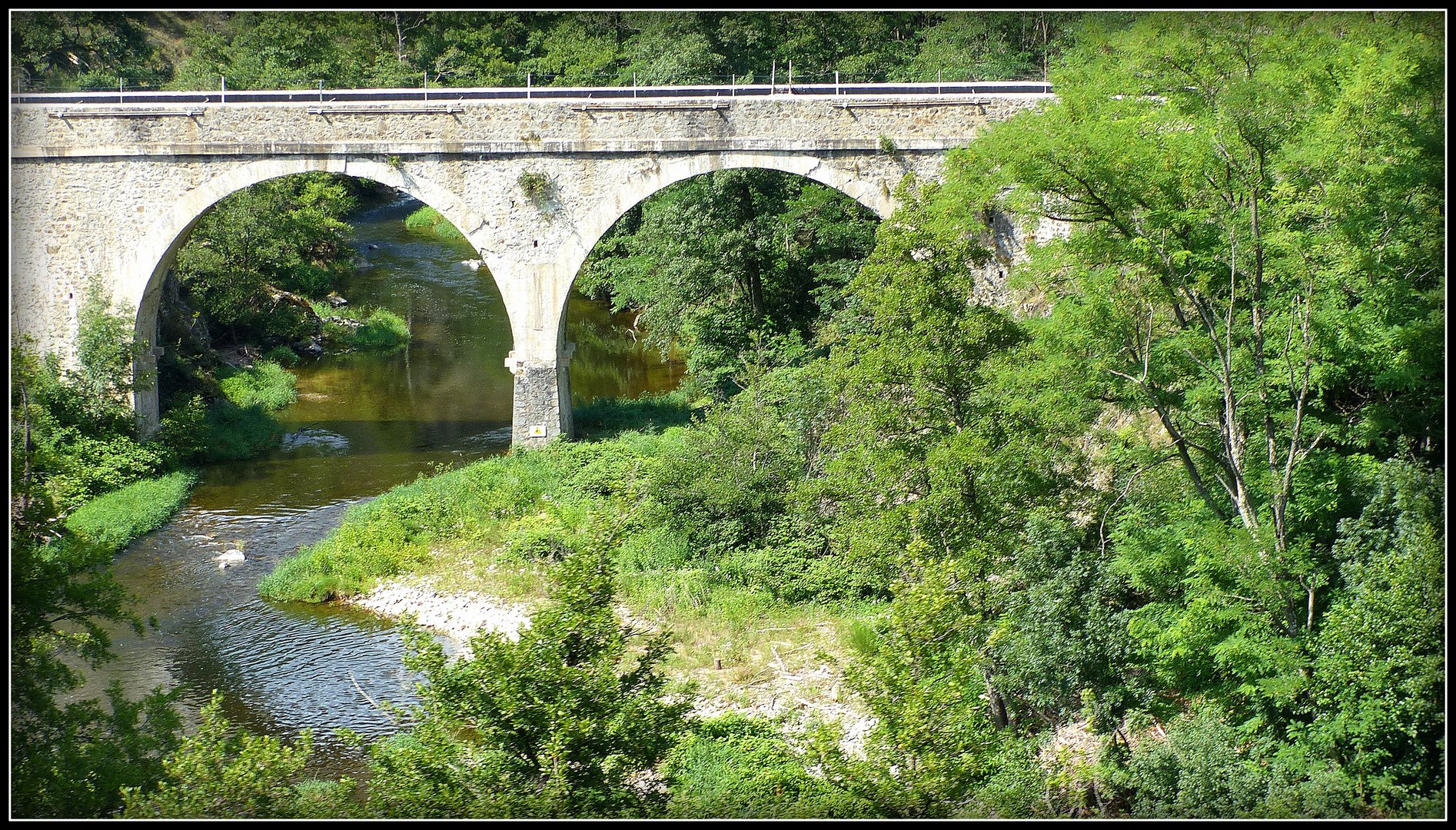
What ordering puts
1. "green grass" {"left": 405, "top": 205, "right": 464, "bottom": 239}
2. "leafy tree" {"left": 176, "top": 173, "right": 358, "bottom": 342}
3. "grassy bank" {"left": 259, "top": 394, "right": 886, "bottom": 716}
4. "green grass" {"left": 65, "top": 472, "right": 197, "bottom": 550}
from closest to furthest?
"grassy bank" {"left": 259, "top": 394, "right": 886, "bottom": 716} < "green grass" {"left": 65, "top": 472, "right": 197, "bottom": 550} < "leafy tree" {"left": 176, "top": 173, "right": 358, "bottom": 342} < "green grass" {"left": 405, "top": 205, "right": 464, "bottom": 239}

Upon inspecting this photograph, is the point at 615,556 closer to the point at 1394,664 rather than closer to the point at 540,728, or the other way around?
the point at 540,728

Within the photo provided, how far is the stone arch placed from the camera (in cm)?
2173

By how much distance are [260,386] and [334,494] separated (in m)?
7.42

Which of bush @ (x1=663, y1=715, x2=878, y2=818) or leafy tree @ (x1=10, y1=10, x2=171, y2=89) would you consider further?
leafy tree @ (x1=10, y1=10, x2=171, y2=89)

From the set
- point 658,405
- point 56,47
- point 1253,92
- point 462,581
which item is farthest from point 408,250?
point 1253,92

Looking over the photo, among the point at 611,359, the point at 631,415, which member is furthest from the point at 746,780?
the point at 611,359

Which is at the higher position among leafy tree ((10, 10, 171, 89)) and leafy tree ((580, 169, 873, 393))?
leafy tree ((10, 10, 171, 89))

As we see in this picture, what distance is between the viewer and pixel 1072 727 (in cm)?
1324

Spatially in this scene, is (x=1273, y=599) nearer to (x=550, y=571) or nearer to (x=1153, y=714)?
(x=1153, y=714)

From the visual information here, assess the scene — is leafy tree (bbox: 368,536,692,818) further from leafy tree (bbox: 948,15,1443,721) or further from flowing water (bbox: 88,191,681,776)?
leafy tree (bbox: 948,15,1443,721)

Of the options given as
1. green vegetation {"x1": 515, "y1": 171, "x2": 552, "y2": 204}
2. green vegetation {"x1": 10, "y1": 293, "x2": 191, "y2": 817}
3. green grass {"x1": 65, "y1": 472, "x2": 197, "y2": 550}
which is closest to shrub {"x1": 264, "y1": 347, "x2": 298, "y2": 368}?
green grass {"x1": 65, "y1": 472, "x2": 197, "y2": 550}

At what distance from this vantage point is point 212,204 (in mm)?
22391

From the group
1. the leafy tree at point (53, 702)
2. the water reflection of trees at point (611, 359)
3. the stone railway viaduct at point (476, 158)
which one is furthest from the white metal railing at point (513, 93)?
the leafy tree at point (53, 702)

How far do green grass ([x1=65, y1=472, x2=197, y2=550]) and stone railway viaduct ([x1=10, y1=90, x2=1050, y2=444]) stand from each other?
11.4 ft
